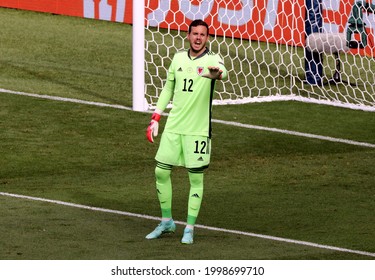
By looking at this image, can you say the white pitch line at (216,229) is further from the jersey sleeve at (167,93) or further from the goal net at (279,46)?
the goal net at (279,46)

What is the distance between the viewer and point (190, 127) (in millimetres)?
10305

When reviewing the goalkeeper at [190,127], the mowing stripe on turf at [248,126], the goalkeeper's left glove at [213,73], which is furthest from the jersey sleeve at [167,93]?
the mowing stripe on turf at [248,126]

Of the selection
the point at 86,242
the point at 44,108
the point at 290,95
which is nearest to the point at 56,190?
the point at 86,242

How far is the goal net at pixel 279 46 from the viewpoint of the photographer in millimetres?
19359

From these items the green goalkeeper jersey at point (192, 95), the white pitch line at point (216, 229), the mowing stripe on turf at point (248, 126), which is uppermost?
the green goalkeeper jersey at point (192, 95)

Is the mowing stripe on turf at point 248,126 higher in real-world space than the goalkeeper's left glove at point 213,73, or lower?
lower

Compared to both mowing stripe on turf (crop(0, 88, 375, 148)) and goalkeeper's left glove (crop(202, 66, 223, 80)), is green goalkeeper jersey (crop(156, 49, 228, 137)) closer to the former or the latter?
goalkeeper's left glove (crop(202, 66, 223, 80))

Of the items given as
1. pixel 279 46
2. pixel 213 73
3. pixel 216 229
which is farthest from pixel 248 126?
pixel 279 46

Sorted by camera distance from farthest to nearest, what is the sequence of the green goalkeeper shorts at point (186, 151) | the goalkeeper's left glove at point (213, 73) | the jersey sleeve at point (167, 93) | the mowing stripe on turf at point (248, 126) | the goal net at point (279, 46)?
the goal net at point (279, 46)
the mowing stripe on turf at point (248, 126)
the jersey sleeve at point (167, 93)
the green goalkeeper shorts at point (186, 151)
the goalkeeper's left glove at point (213, 73)

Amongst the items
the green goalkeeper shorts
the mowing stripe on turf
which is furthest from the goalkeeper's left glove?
the mowing stripe on turf

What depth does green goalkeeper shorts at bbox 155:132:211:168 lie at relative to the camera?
10258 millimetres

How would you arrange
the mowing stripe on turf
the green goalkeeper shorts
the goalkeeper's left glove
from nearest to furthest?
the goalkeeper's left glove
the green goalkeeper shorts
the mowing stripe on turf

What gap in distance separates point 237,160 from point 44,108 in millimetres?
3659

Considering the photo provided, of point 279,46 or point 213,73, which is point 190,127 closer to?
point 213,73
